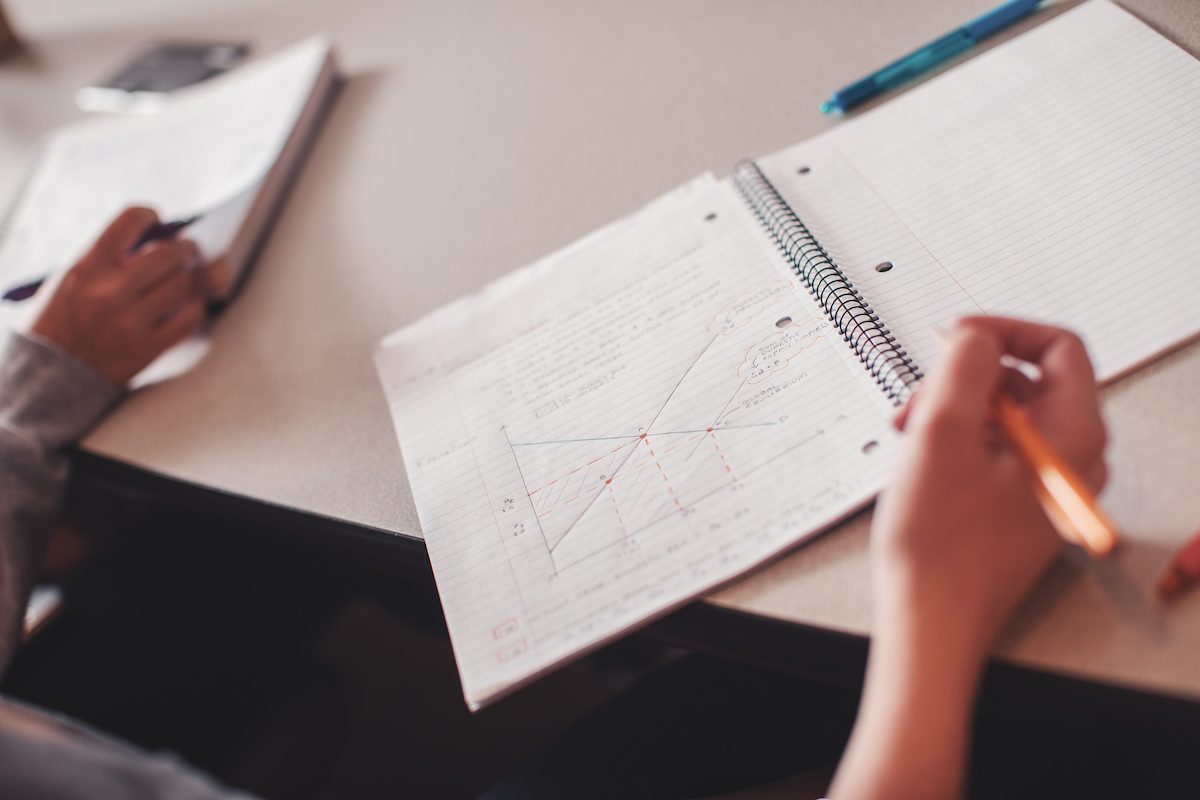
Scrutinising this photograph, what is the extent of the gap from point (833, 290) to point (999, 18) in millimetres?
327

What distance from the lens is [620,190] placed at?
739 mm

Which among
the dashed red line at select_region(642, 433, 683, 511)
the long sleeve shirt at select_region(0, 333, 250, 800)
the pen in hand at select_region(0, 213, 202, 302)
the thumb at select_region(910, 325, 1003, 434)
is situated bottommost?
the long sleeve shirt at select_region(0, 333, 250, 800)

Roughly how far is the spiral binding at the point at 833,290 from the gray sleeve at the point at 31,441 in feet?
1.85

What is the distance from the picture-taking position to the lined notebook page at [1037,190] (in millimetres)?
504

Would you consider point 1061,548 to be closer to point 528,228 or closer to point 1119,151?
point 1119,151

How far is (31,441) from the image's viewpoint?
701mm

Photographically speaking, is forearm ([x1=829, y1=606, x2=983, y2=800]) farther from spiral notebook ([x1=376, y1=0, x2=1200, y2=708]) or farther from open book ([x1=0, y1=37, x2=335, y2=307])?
open book ([x1=0, y1=37, x2=335, y2=307])

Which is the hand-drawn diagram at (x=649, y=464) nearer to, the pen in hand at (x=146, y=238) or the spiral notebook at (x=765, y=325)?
the spiral notebook at (x=765, y=325)

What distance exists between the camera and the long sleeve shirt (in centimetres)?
48

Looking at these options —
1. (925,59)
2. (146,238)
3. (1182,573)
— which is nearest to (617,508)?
(1182,573)

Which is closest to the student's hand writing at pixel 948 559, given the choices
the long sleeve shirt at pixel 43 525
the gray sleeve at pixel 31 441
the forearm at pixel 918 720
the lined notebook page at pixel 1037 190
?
the forearm at pixel 918 720

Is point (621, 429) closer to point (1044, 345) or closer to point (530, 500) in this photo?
point (530, 500)

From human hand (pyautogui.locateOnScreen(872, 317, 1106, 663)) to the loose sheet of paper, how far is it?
0.07m

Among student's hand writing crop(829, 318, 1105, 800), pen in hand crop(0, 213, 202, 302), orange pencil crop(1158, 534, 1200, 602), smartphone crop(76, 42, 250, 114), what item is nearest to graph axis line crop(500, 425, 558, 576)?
student's hand writing crop(829, 318, 1105, 800)
